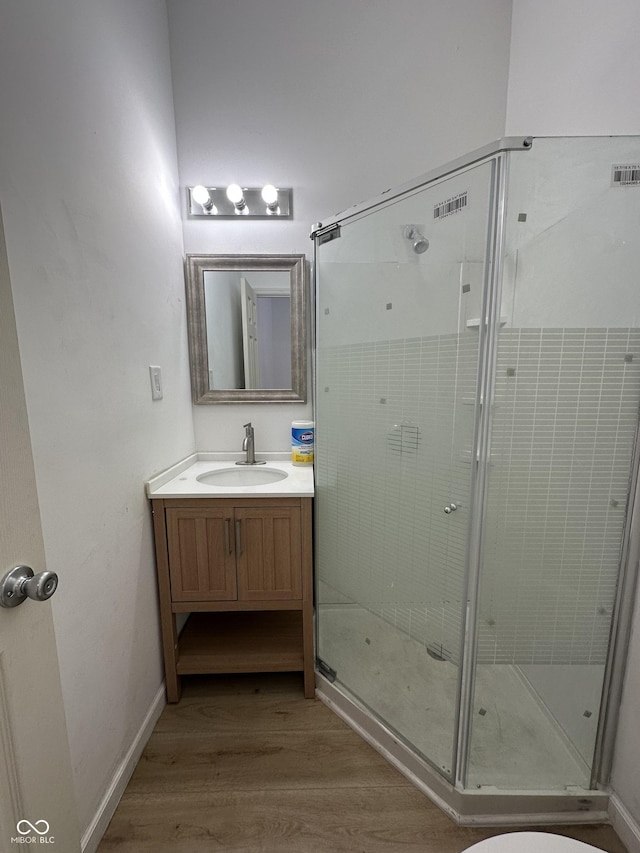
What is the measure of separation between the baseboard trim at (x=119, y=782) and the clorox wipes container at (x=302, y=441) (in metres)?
1.13

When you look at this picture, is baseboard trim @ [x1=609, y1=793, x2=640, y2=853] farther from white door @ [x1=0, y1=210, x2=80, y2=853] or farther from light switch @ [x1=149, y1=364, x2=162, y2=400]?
light switch @ [x1=149, y1=364, x2=162, y2=400]

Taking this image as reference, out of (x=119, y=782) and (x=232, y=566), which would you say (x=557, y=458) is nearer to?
(x=232, y=566)

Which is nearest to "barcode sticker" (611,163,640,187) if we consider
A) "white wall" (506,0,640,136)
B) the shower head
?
"white wall" (506,0,640,136)

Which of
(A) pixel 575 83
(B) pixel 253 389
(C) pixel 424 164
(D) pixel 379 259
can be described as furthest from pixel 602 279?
(B) pixel 253 389

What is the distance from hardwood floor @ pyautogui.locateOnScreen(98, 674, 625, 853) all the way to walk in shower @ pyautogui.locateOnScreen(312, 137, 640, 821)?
3.5 inches

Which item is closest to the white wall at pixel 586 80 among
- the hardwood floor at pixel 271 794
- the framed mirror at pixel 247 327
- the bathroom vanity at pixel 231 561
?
the hardwood floor at pixel 271 794

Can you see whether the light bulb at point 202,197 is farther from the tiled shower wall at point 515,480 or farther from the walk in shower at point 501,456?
the tiled shower wall at point 515,480

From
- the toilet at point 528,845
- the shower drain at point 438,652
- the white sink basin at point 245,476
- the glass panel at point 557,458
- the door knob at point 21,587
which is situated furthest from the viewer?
the white sink basin at point 245,476

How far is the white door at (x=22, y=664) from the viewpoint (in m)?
0.55

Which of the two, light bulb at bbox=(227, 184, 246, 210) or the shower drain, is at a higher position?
light bulb at bbox=(227, 184, 246, 210)

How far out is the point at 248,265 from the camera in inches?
67.1

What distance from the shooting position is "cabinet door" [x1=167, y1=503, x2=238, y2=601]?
134 cm

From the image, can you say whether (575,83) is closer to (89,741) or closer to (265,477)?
(265,477)

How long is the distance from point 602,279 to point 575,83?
87 cm
